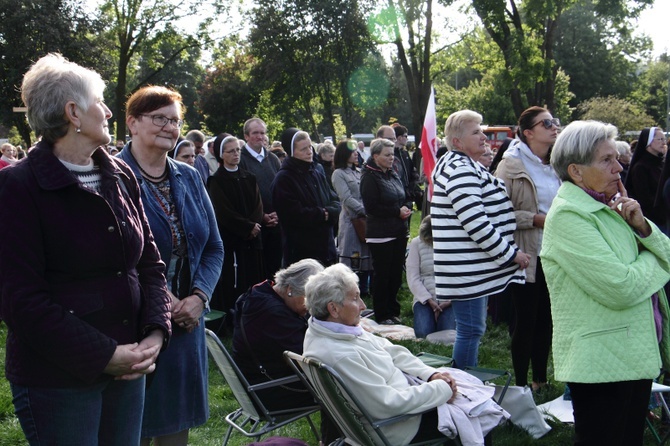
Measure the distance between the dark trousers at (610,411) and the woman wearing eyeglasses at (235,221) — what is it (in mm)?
4739

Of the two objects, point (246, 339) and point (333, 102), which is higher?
point (333, 102)

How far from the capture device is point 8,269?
2.27 m

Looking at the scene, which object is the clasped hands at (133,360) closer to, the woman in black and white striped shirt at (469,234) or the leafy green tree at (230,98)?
the woman in black and white striped shirt at (469,234)

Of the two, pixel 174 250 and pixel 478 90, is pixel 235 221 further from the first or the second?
pixel 478 90

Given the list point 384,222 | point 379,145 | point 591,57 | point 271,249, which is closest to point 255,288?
point 384,222

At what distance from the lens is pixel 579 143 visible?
11.1 feet

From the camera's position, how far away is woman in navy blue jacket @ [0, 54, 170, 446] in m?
2.28

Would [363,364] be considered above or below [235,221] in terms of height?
below

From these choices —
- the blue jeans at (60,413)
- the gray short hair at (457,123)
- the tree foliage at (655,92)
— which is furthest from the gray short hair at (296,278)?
the tree foliage at (655,92)

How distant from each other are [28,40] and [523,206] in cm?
2536

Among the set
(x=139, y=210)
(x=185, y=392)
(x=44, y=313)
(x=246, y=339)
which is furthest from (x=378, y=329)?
(x=44, y=313)

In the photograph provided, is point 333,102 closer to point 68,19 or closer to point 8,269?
point 68,19

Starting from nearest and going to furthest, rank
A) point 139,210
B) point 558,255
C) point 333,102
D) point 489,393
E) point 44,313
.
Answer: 1. point 44,313
2. point 139,210
3. point 558,255
4. point 489,393
5. point 333,102

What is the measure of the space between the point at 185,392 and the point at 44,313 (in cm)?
121
